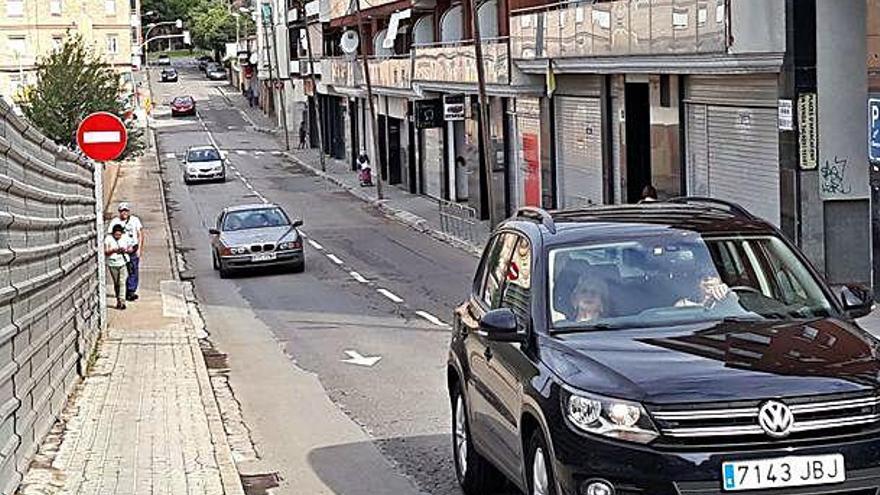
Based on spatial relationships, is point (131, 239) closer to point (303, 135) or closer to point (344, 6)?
point (344, 6)

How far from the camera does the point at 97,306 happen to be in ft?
68.6

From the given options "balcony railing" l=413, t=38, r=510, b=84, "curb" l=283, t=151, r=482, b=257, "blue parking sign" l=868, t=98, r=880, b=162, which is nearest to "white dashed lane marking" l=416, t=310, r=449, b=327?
"blue parking sign" l=868, t=98, r=880, b=162

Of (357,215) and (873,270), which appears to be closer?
(873,270)

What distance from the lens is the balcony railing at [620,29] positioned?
23047mm

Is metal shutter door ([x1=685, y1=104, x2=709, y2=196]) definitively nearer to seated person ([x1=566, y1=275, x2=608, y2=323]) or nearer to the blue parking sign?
the blue parking sign

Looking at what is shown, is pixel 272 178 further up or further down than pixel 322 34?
further down

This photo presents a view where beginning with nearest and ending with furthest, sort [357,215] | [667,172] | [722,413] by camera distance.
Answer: [722,413] → [667,172] → [357,215]

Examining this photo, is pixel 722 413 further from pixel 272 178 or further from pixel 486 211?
pixel 272 178

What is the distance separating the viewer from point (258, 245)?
30781mm

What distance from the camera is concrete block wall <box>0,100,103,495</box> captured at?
998 cm

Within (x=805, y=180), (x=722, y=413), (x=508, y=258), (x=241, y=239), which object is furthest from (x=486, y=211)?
(x=722, y=413)

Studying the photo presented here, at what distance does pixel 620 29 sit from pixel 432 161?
2440 cm

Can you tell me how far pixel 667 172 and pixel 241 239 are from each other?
883 centimetres

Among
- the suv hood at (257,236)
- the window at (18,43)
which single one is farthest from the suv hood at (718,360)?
the window at (18,43)
